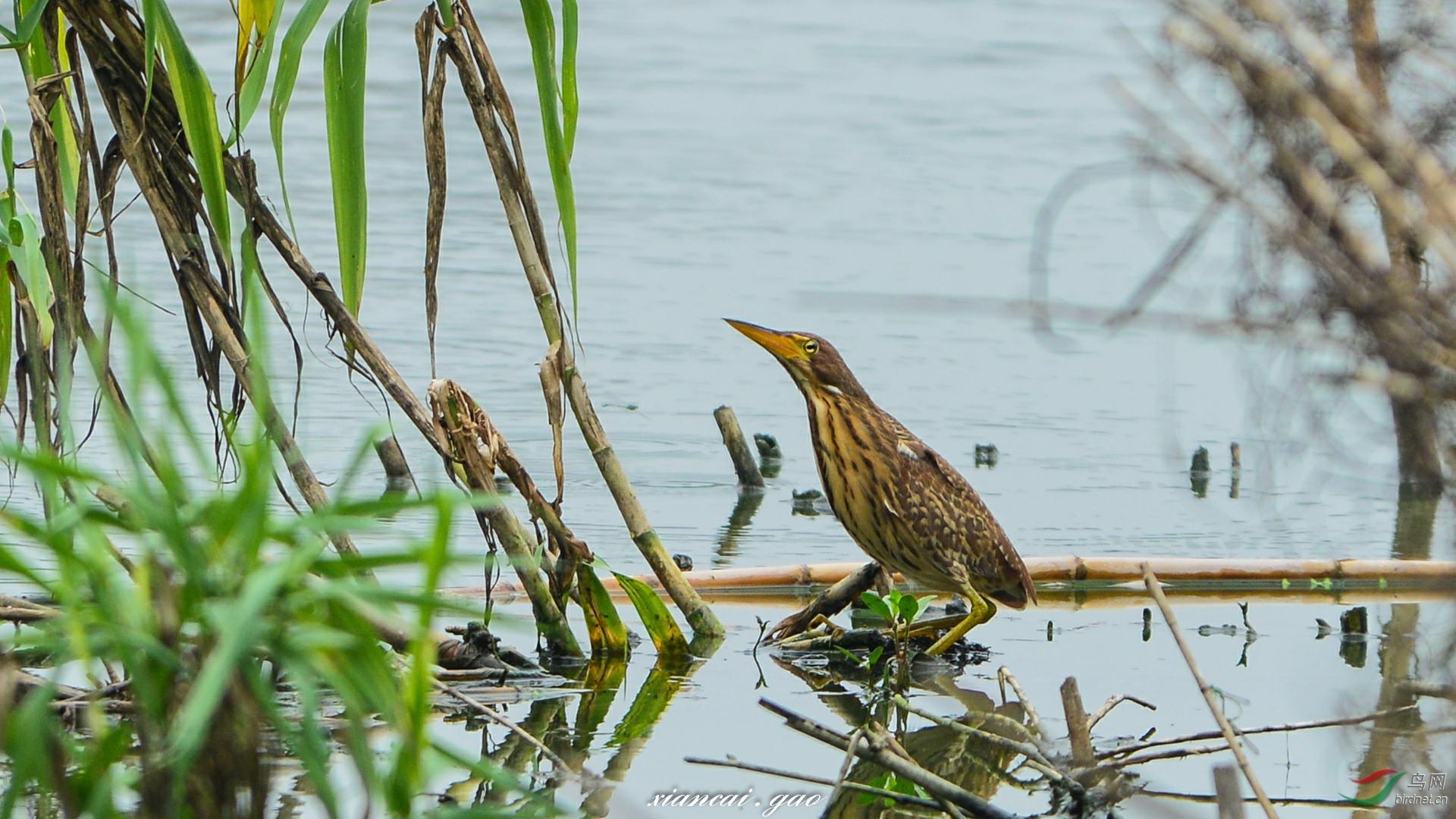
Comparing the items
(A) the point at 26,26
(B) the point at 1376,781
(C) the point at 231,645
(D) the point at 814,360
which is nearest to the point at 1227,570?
(D) the point at 814,360

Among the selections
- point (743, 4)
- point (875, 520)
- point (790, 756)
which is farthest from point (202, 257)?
point (743, 4)

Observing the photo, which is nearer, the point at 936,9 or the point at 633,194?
the point at 633,194

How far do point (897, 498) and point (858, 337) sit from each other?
3971mm

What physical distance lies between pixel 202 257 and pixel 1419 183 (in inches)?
105

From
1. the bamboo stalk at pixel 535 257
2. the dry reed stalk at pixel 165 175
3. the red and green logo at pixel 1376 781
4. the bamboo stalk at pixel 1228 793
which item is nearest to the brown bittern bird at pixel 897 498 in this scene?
the bamboo stalk at pixel 535 257

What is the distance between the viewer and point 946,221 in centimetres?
1118

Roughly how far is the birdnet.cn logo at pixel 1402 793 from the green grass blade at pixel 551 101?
1.82m

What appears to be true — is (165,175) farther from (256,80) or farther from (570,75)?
(570,75)

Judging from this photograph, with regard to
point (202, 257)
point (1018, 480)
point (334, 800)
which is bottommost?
point (1018, 480)

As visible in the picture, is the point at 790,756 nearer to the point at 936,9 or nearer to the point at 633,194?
the point at 633,194

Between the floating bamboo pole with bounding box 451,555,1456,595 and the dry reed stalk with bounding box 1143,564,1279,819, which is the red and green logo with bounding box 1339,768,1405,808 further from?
the floating bamboo pole with bounding box 451,555,1456,595

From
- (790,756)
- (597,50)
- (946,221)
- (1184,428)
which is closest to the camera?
(790,756)

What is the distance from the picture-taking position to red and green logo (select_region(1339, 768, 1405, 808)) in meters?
3.62

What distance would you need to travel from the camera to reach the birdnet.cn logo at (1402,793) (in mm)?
3176
